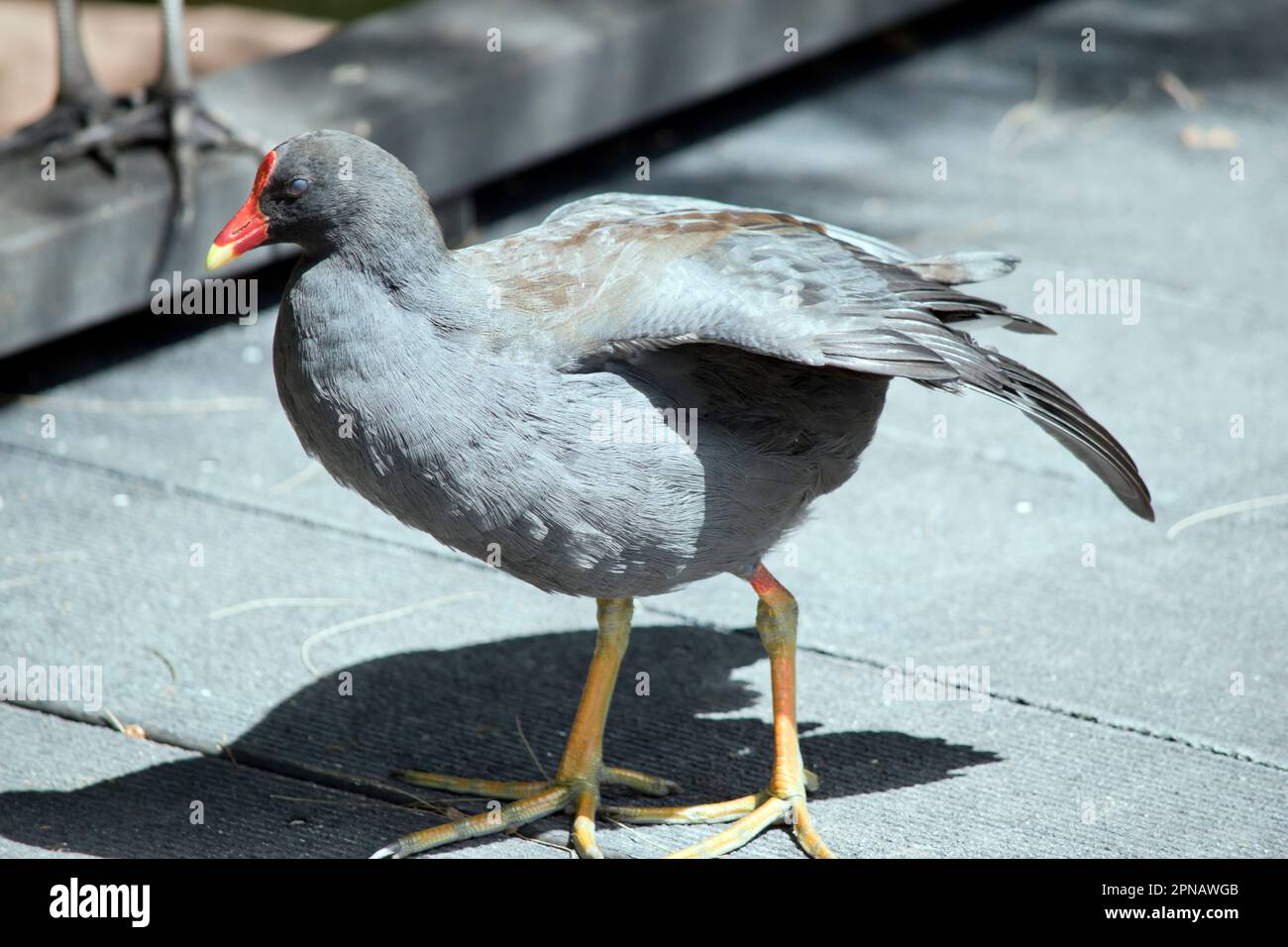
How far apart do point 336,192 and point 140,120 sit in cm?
297

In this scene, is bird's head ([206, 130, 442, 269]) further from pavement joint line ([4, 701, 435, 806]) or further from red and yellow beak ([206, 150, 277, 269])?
pavement joint line ([4, 701, 435, 806])

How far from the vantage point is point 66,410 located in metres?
5.38

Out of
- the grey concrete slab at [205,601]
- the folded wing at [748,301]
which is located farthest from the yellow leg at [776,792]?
the grey concrete slab at [205,601]

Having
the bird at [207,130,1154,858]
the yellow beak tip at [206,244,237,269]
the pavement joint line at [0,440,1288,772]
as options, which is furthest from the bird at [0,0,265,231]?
the bird at [207,130,1154,858]

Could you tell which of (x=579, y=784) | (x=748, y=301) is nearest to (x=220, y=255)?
(x=748, y=301)

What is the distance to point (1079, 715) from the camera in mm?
3941

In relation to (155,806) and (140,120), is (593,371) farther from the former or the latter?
(140,120)

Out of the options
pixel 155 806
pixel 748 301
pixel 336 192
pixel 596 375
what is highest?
pixel 336 192

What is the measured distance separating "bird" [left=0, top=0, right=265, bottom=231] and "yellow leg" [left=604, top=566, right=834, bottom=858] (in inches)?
114

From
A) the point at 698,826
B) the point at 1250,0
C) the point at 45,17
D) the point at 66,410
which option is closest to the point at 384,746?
the point at 698,826

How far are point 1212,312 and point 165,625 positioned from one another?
3.73 m

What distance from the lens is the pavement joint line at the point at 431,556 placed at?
384 centimetres

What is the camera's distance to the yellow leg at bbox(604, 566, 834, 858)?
3.50 meters
